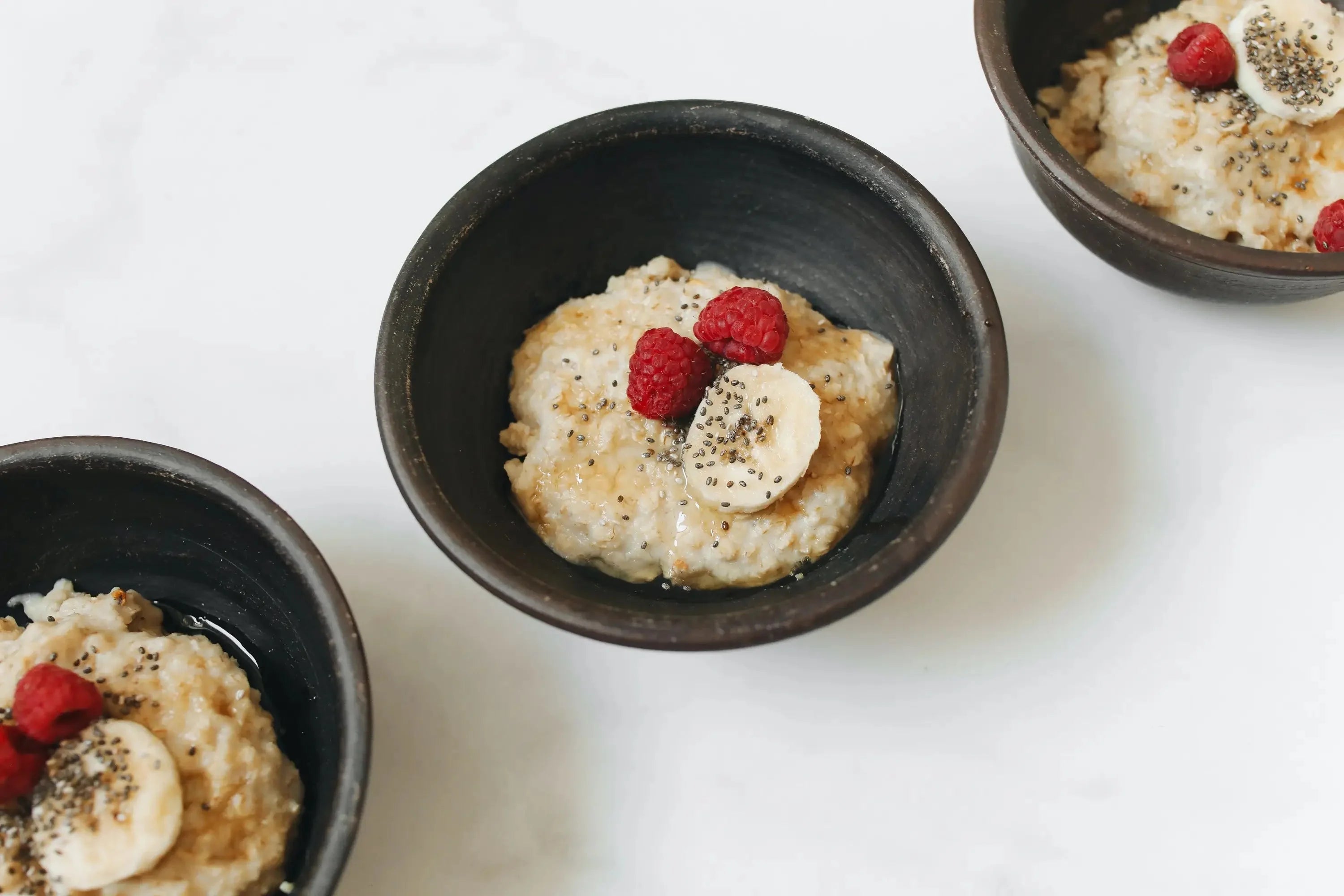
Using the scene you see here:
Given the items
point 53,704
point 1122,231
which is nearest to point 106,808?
point 53,704

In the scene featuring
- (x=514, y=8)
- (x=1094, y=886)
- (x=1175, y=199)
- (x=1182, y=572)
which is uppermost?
(x=514, y=8)

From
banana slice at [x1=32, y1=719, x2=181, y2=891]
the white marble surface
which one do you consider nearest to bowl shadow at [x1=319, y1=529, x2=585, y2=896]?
the white marble surface

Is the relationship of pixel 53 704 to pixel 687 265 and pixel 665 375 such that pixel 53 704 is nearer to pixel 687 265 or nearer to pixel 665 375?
pixel 665 375

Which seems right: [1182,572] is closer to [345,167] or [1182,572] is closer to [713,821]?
Result: [713,821]

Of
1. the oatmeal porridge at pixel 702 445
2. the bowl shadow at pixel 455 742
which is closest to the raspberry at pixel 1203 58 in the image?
the oatmeal porridge at pixel 702 445

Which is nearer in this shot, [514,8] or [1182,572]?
[1182,572]

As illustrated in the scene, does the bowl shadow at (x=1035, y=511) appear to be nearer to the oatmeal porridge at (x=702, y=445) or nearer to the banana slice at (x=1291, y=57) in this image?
the oatmeal porridge at (x=702, y=445)

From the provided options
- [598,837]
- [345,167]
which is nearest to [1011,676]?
[598,837]
